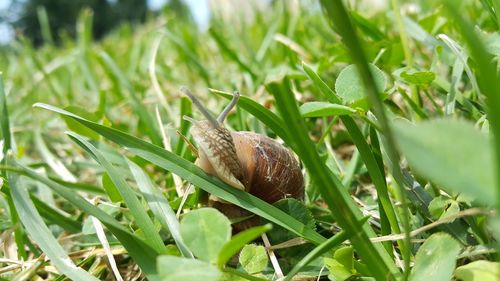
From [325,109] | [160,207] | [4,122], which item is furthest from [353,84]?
[4,122]

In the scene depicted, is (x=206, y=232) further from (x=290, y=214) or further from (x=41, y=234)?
(x=41, y=234)

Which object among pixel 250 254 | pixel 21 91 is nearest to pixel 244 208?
pixel 250 254

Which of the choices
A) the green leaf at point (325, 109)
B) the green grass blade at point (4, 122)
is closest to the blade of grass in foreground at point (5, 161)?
the green grass blade at point (4, 122)

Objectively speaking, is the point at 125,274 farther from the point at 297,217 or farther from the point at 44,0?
the point at 44,0

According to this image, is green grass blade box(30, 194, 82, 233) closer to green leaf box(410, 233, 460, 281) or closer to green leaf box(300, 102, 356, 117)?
green leaf box(300, 102, 356, 117)

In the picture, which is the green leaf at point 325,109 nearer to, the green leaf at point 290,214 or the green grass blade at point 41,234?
the green leaf at point 290,214

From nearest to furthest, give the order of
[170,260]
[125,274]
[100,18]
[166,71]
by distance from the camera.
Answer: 1. [170,260]
2. [125,274]
3. [166,71]
4. [100,18]

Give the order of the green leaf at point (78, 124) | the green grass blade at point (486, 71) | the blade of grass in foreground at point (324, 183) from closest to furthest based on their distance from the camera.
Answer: the green grass blade at point (486, 71)
the blade of grass in foreground at point (324, 183)
the green leaf at point (78, 124)
